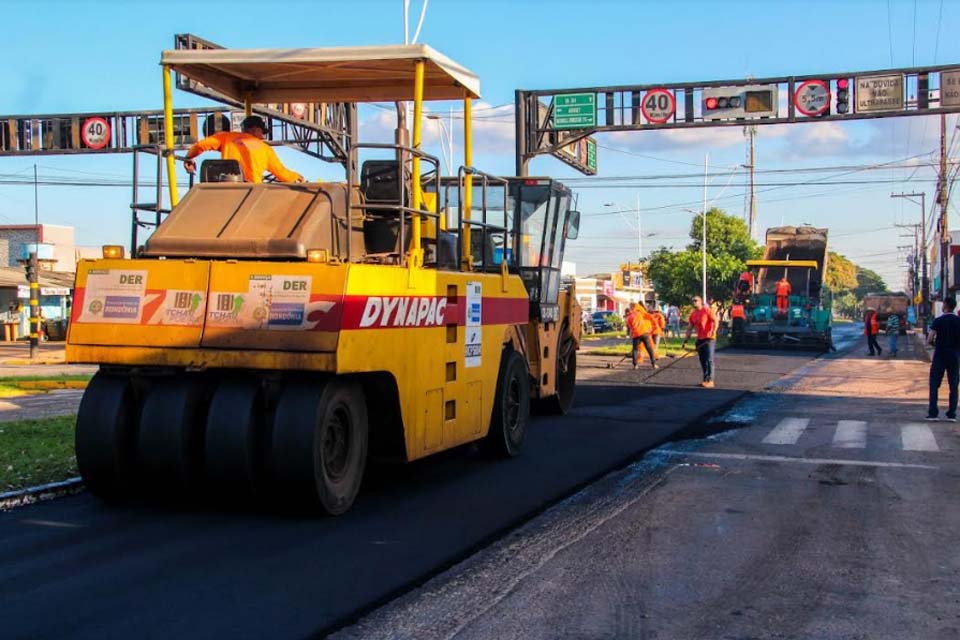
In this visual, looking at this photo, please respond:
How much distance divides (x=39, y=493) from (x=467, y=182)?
→ 459cm

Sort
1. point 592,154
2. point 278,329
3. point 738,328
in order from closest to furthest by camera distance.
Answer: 1. point 278,329
2. point 592,154
3. point 738,328

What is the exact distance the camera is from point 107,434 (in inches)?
278

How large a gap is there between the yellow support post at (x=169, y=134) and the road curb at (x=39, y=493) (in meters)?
2.43

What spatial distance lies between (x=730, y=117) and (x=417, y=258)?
19.7 m

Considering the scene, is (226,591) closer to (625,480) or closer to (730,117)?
(625,480)

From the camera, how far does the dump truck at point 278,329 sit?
21.8 feet

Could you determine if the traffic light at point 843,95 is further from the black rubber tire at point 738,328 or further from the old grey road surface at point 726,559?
the old grey road surface at point 726,559

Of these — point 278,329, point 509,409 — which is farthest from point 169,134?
point 509,409

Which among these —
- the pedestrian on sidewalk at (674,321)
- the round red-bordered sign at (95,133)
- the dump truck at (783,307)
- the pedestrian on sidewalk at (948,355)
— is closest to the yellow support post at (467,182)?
the pedestrian on sidewalk at (948,355)

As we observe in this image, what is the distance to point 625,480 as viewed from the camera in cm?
889

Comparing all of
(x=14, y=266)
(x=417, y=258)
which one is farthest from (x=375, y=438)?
(x=14, y=266)

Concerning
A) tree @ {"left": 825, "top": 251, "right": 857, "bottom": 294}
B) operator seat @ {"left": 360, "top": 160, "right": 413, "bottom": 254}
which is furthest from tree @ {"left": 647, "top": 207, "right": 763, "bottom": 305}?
tree @ {"left": 825, "top": 251, "right": 857, "bottom": 294}

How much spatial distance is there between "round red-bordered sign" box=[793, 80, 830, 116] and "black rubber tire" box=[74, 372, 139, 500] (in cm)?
2175

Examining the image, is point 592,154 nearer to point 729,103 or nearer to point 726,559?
point 729,103
